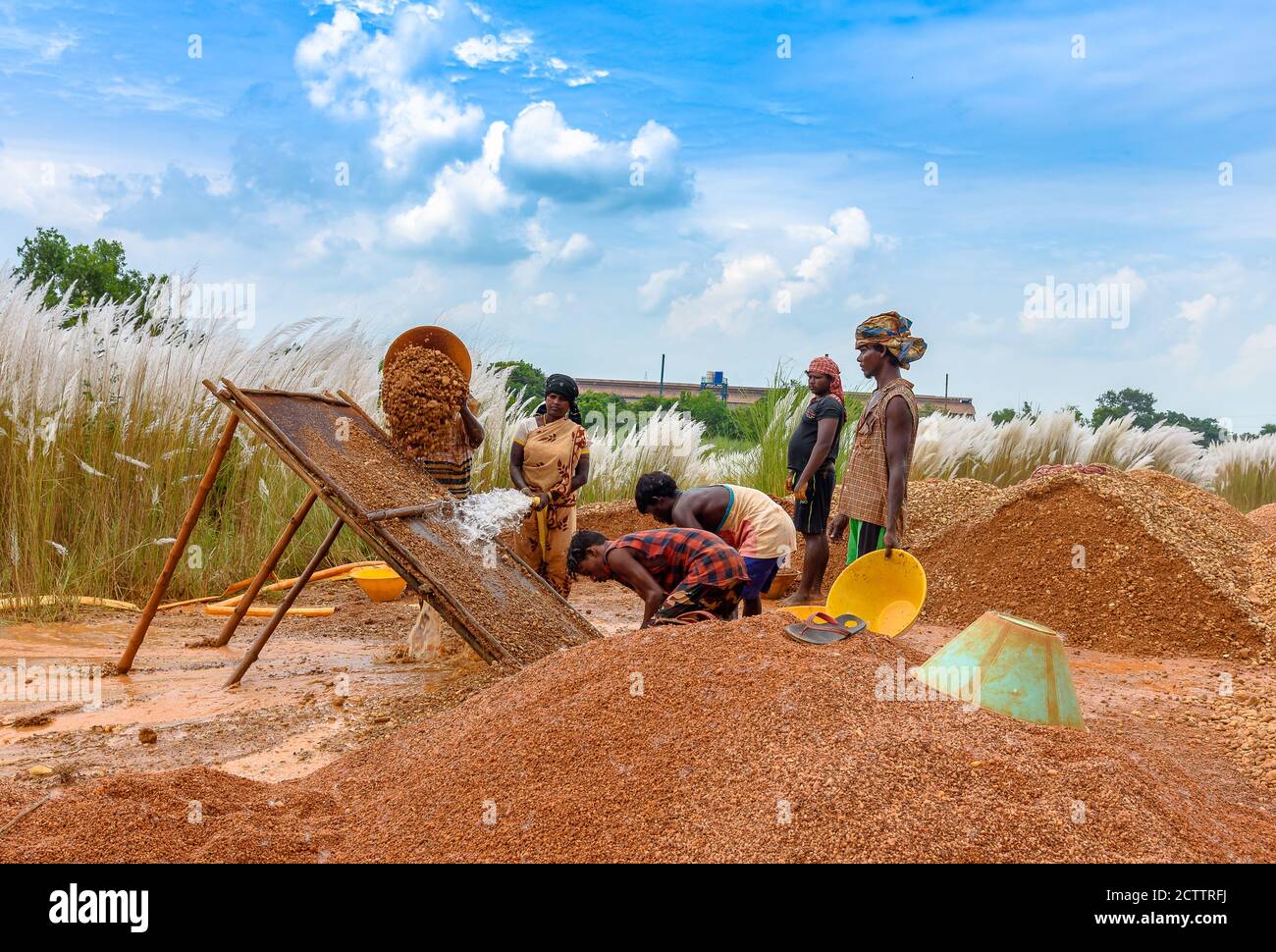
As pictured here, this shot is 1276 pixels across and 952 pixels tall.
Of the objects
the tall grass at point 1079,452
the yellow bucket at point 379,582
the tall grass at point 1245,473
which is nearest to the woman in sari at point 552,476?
the yellow bucket at point 379,582

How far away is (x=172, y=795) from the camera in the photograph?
297 centimetres

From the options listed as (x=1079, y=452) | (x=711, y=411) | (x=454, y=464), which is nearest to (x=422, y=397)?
(x=454, y=464)

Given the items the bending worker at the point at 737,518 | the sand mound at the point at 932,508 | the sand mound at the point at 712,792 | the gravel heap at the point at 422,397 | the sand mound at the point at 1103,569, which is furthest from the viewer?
the sand mound at the point at 932,508

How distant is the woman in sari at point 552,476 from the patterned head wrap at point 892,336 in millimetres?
1620

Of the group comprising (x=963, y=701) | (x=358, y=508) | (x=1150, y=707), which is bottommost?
(x=1150, y=707)

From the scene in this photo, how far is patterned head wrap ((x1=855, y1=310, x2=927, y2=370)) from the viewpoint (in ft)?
15.6

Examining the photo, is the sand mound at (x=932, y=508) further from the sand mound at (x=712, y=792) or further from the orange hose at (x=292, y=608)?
the sand mound at (x=712, y=792)

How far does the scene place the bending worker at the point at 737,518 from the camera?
5.00m

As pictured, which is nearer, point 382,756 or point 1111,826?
point 1111,826

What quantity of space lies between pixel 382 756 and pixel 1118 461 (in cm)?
1200

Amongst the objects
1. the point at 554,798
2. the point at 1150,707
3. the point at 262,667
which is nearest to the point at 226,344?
the point at 262,667

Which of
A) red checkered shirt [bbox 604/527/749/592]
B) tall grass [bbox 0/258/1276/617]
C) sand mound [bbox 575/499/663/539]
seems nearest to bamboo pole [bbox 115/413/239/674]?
tall grass [bbox 0/258/1276/617]

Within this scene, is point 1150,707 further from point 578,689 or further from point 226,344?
point 226,344

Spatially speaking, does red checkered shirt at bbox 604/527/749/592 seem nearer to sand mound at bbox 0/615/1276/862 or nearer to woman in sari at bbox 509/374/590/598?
sand mound at bbox 0/615/1276/862
